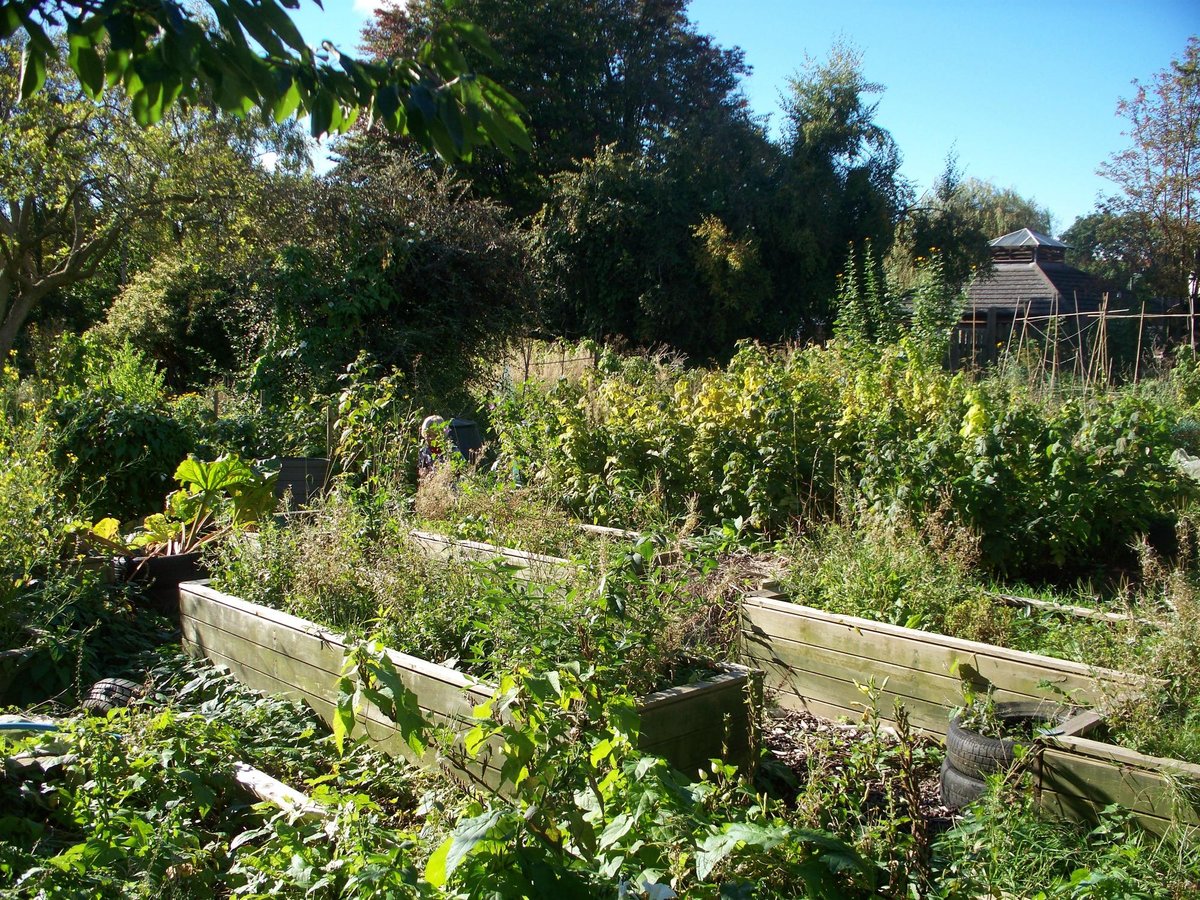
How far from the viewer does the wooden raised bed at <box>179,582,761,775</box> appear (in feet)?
10.3

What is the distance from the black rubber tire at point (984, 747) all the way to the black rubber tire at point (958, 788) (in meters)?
0.02

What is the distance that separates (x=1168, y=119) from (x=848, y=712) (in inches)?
999

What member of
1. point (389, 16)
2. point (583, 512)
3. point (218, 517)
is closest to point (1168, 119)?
point (389, 16)

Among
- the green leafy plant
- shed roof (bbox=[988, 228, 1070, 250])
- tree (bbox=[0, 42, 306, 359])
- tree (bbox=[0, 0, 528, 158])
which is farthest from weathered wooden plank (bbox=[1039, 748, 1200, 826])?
shed roof (bbox=[988, 228, 1070, 250])

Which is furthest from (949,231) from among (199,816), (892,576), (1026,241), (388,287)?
(199,816)

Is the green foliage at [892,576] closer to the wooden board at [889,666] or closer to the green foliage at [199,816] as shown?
the wooden board at [889,666]

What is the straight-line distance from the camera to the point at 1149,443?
527cm

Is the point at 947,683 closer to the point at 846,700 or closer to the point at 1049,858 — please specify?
the point at 846,700

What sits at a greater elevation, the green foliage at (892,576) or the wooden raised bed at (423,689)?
the green foliage at (892,576)

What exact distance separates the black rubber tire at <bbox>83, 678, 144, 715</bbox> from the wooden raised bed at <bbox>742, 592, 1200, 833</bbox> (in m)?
2.65

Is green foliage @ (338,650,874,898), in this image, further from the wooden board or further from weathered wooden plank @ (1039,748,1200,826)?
the wooden board

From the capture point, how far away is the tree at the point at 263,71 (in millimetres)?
2004

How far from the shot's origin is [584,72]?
24.0 metres

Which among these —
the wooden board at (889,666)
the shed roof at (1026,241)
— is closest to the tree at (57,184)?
the wooden board at (889,666)
